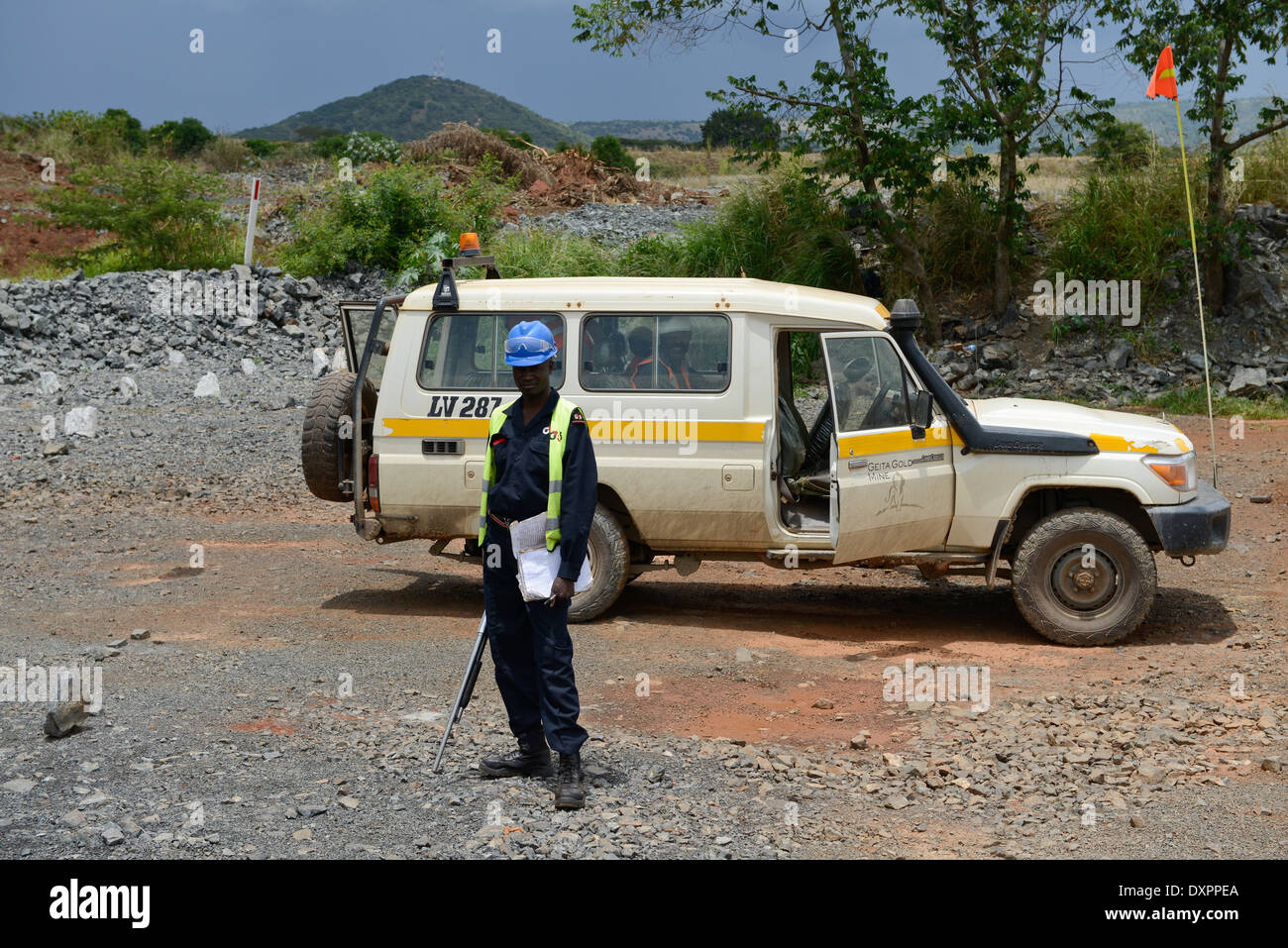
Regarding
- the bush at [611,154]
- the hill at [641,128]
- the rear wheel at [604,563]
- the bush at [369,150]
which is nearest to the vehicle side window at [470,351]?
the rear wheel at [604,563]

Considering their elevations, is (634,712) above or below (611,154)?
below

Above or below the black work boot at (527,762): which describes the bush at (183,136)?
above

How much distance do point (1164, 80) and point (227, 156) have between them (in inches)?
1653

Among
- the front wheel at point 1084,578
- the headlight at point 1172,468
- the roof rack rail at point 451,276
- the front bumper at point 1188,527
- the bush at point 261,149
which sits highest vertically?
the bush at point 261,149

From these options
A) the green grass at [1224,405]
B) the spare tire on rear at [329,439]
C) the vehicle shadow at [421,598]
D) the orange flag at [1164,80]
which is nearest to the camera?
the spare tire on rear at [329,439]

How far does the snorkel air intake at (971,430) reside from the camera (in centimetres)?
785

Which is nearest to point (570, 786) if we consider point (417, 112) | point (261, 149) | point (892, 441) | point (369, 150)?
point (892, 441)

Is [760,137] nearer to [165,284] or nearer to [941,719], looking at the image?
[165,284]

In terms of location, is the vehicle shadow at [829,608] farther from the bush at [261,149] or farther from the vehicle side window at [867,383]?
the bush at [261,149]

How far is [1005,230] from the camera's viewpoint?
18.0 meters

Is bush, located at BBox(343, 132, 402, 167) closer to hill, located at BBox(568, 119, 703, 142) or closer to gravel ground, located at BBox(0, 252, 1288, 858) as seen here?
gravel ground, located at BBox(0, 252, 1288, 858)

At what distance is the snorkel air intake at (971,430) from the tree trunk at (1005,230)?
10.5 m

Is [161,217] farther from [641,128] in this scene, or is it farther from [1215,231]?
[641,128]
